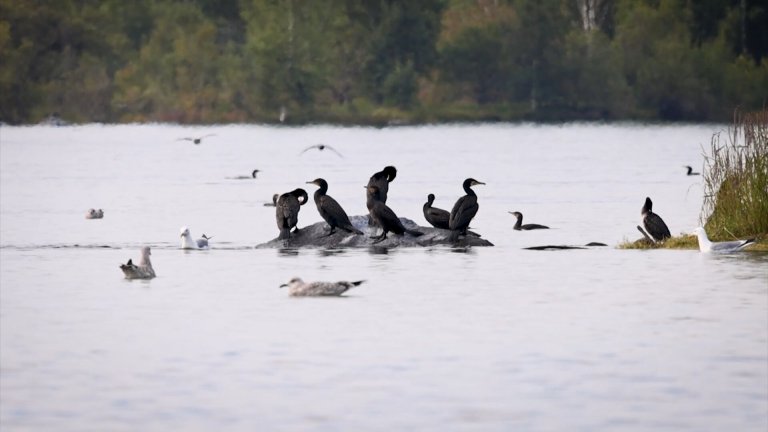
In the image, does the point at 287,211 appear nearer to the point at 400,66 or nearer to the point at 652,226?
the point at 652,226

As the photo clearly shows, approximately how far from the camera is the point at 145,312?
16.8 meters

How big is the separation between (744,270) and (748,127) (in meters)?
2.51

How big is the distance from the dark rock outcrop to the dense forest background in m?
77.1

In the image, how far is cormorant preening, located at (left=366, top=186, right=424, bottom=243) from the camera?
22.1 m

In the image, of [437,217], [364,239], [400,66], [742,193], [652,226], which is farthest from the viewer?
[400,66]

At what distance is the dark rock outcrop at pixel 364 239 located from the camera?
74.5 ft

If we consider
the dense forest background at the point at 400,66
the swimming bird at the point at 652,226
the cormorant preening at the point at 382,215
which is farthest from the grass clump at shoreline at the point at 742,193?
the dense forest background at the point at 400,66

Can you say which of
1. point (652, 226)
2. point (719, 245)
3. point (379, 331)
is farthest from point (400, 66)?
point (379, 331)

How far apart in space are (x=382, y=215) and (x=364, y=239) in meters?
0.80

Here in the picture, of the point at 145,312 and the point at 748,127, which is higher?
the point at 748,127

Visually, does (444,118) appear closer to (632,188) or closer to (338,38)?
(338,38)

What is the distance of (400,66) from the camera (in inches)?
3969

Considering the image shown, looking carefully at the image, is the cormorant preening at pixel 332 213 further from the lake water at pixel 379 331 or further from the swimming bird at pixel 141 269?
the swimming bird at pixel 141 269

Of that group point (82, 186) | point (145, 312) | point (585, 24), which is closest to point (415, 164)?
point (82, 186)
